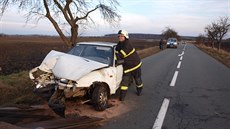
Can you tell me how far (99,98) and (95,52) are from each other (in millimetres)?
1874

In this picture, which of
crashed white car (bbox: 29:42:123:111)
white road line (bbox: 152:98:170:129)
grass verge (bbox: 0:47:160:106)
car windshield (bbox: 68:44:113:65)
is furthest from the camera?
car windshield (bbox: 68:44:113:65)

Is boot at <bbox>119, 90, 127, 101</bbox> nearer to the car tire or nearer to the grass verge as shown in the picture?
the car tire

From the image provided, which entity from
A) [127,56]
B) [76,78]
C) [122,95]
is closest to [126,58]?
[127,56]

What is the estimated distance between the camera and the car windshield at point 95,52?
8.28m

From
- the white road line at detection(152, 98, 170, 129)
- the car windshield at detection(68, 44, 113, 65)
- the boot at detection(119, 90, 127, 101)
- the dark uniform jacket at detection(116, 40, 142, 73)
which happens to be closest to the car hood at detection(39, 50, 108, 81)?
the car windshield at detection(68, 44, 113, 65)

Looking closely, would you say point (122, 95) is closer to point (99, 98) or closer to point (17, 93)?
point (99, 98)

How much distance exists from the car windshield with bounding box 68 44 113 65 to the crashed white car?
0.48 ft

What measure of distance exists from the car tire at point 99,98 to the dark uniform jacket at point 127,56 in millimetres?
1500

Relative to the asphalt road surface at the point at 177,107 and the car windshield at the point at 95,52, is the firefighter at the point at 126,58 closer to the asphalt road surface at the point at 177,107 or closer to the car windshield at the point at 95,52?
the car windshield at the point at 95,52

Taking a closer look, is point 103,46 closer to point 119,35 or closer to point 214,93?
point 119,35

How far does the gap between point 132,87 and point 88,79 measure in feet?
13.7

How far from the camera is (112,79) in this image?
25.7ft

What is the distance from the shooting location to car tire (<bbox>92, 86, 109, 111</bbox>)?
702 centimetres

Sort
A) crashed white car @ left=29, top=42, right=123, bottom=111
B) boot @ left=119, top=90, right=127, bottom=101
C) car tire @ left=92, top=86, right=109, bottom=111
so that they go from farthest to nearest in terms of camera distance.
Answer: boot @ left=119, top=90, right=127, bottom=101 → car tire @ left=92, top=86, right=109, bottom=111 → crashed white car @ left=29, top=42, right=123, bottom=111
